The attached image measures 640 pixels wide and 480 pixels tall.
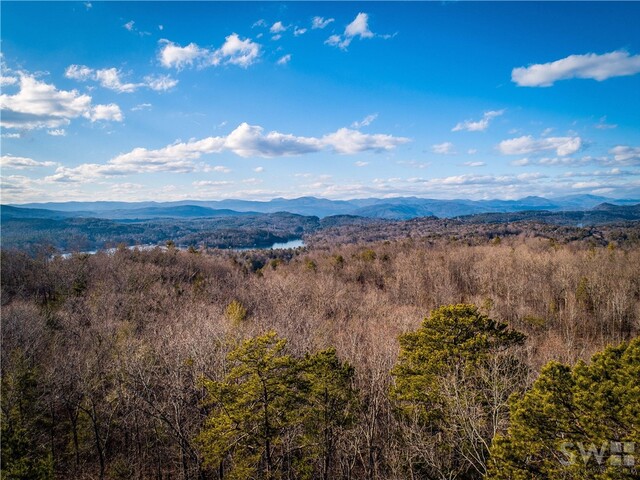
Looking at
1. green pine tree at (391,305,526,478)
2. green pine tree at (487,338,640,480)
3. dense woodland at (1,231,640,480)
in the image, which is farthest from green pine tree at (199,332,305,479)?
green pine tree at (487,338,640,480)

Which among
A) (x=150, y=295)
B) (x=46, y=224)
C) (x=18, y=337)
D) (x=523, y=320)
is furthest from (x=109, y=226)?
(x=523, y=320)

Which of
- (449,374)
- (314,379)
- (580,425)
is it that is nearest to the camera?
(580,425)

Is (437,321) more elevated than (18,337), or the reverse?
(437,321)

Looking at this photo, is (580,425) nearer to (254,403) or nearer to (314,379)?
(314,379)

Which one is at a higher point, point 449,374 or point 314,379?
point 314,379

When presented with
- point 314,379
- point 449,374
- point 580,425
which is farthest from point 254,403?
point 580,425

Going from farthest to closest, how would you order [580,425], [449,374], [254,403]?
[449,374] → [254,403] → [580,425]

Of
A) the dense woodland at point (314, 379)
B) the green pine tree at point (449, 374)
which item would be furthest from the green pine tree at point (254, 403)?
the green pine tree at point (449, 374)

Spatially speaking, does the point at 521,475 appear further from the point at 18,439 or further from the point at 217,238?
the point at 217,238

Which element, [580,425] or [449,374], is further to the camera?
[449,374]
